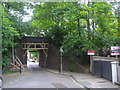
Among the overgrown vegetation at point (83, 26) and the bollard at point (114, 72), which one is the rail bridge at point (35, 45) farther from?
the bollard at point (114, 72)

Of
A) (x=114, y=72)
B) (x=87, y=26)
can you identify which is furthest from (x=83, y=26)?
(x=114, y=72)

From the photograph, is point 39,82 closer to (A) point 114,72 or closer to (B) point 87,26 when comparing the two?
(A) point 114,72

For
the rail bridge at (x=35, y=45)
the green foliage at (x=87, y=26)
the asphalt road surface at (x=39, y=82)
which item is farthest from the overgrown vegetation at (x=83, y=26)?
the rail bridge at (x=35, y=45)

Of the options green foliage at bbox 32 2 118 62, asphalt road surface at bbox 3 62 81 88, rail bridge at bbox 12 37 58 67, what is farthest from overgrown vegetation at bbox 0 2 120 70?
rail bridge at bbox 12 37 58 67

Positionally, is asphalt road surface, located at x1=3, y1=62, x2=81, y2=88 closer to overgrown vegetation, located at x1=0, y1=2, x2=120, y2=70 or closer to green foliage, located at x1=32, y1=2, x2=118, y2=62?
overgrown vegetation, located at x1=0, y1=2, x2=120, y2=70

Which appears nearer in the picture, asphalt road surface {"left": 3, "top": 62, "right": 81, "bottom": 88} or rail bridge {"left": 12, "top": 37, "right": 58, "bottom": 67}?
asphalt road surface {"left": 3, "top": 62, "right": 81, "bottom": 88}

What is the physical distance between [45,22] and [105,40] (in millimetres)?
9271

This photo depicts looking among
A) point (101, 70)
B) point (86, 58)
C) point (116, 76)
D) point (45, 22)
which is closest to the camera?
point (116, 76)

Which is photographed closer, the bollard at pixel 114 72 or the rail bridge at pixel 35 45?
the bollard at pixel 114 72

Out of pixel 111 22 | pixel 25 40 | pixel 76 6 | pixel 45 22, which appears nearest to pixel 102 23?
pixel 111 22

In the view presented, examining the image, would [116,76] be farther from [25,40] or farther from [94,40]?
[25,40]

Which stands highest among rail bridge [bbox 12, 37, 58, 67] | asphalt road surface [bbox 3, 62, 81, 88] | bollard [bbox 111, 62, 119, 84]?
rail bridge [bbox 12, 37, 58, 67]

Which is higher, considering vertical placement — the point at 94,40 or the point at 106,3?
the point at 106,3

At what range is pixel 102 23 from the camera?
1689 cm
